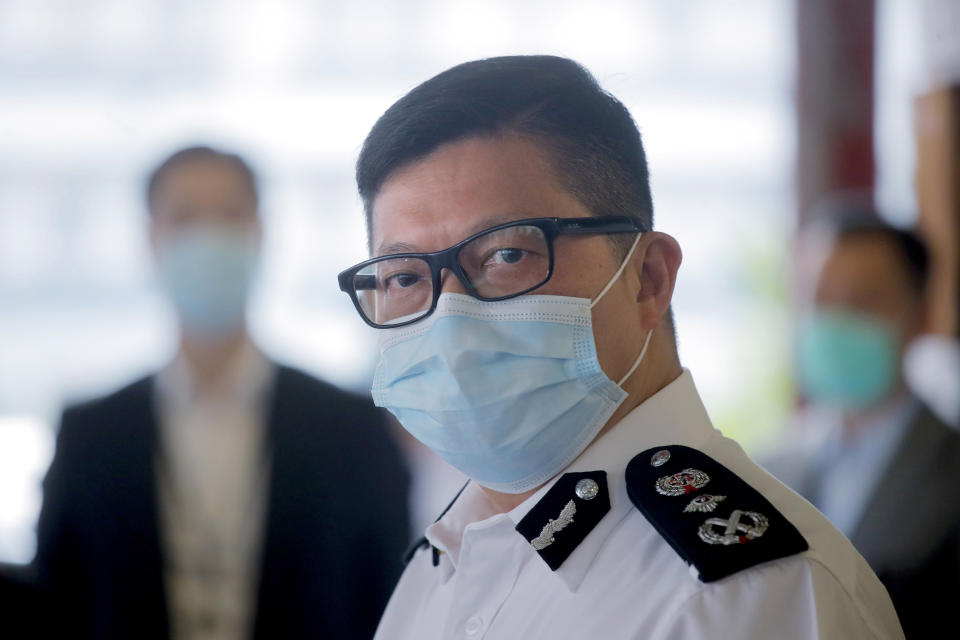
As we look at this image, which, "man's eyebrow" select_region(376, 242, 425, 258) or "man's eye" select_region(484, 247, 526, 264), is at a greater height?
"man's eyebrow" select_region(376, 242, 425, 258)

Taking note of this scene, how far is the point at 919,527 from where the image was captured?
2178 mm

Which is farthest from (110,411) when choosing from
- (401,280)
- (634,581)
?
(634,581)

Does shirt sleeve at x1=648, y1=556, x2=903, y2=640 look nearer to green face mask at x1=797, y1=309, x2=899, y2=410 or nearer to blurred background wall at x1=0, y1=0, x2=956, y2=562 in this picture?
green face mask at x1=797, y1=309, x2=899, y2=410

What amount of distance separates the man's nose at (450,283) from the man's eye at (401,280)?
52mm

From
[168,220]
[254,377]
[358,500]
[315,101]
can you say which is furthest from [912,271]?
[315,101]

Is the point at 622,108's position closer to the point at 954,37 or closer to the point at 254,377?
the point at 254,377

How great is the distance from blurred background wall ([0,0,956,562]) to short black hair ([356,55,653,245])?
8.07 feet

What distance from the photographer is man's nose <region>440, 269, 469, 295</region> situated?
1.14 meters

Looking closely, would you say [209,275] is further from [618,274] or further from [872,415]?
[872,415]

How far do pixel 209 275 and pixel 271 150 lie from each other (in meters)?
1.40

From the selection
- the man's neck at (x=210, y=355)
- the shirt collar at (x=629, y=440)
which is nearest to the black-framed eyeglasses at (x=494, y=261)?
the shirt collar at (x=629, y=440)

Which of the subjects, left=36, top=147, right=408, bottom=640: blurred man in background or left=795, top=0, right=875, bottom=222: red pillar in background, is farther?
left=795, top=0, right=875, bottom=222: red pillar in background

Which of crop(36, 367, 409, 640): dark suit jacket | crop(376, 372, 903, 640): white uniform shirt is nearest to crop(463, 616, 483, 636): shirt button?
crop(376, 372, 903, 640): white uniform shirt

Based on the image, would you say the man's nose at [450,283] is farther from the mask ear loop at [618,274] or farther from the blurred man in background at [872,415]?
the blurred man in background at [872,415]
